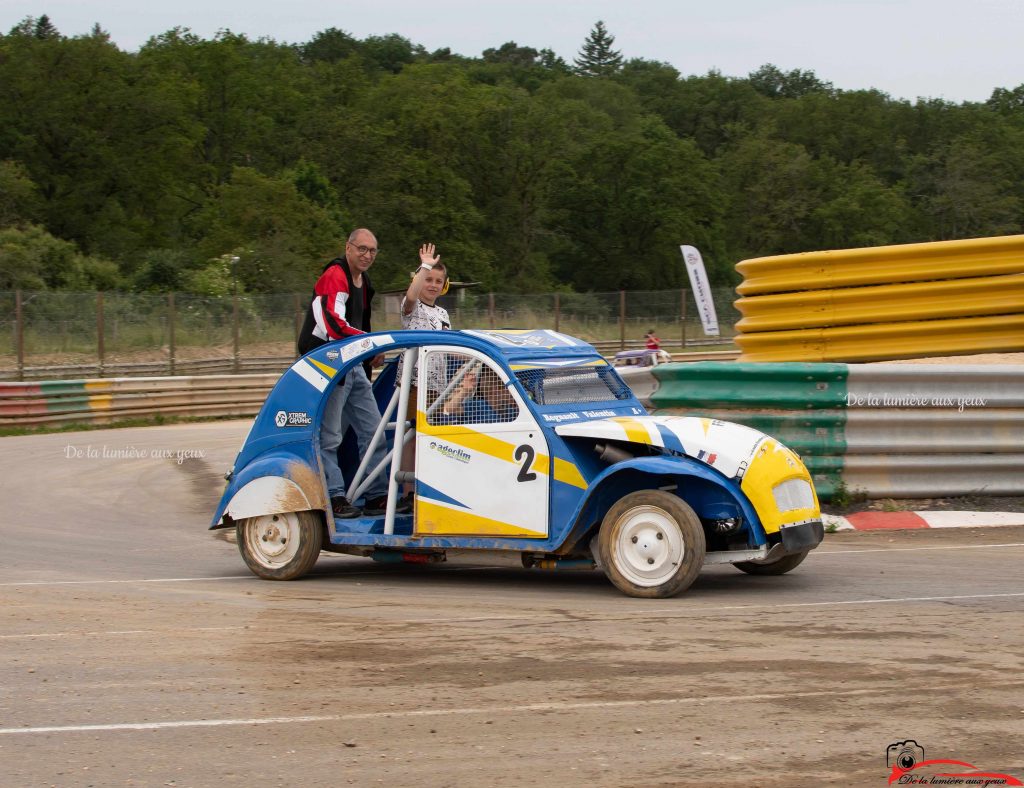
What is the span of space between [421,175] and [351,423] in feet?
200

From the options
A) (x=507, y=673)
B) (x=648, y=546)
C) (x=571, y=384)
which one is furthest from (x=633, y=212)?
(x=507, y=673)

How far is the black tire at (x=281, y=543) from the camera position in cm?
925

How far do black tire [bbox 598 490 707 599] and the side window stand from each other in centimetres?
97

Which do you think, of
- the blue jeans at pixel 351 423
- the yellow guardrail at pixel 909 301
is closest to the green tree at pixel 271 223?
the yellow guardrail at pixel 909 301

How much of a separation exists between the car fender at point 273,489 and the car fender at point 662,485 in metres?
1.92

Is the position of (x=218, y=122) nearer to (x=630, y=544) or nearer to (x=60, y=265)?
(x=60, y=265)

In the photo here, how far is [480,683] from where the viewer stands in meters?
6.14

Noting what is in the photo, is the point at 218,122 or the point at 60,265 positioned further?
the point at 218,122

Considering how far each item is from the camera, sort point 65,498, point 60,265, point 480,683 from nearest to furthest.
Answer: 1. point 480,683
2. point 65,498
3. point 60,265

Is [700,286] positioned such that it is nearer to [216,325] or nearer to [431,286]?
[216,325]

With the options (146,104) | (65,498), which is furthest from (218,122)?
(65,498)

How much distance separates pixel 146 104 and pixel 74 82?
3640 millimetres

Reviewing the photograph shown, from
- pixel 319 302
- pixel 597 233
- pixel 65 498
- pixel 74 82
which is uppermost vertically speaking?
pixel 74 82

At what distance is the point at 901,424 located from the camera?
11.1m
